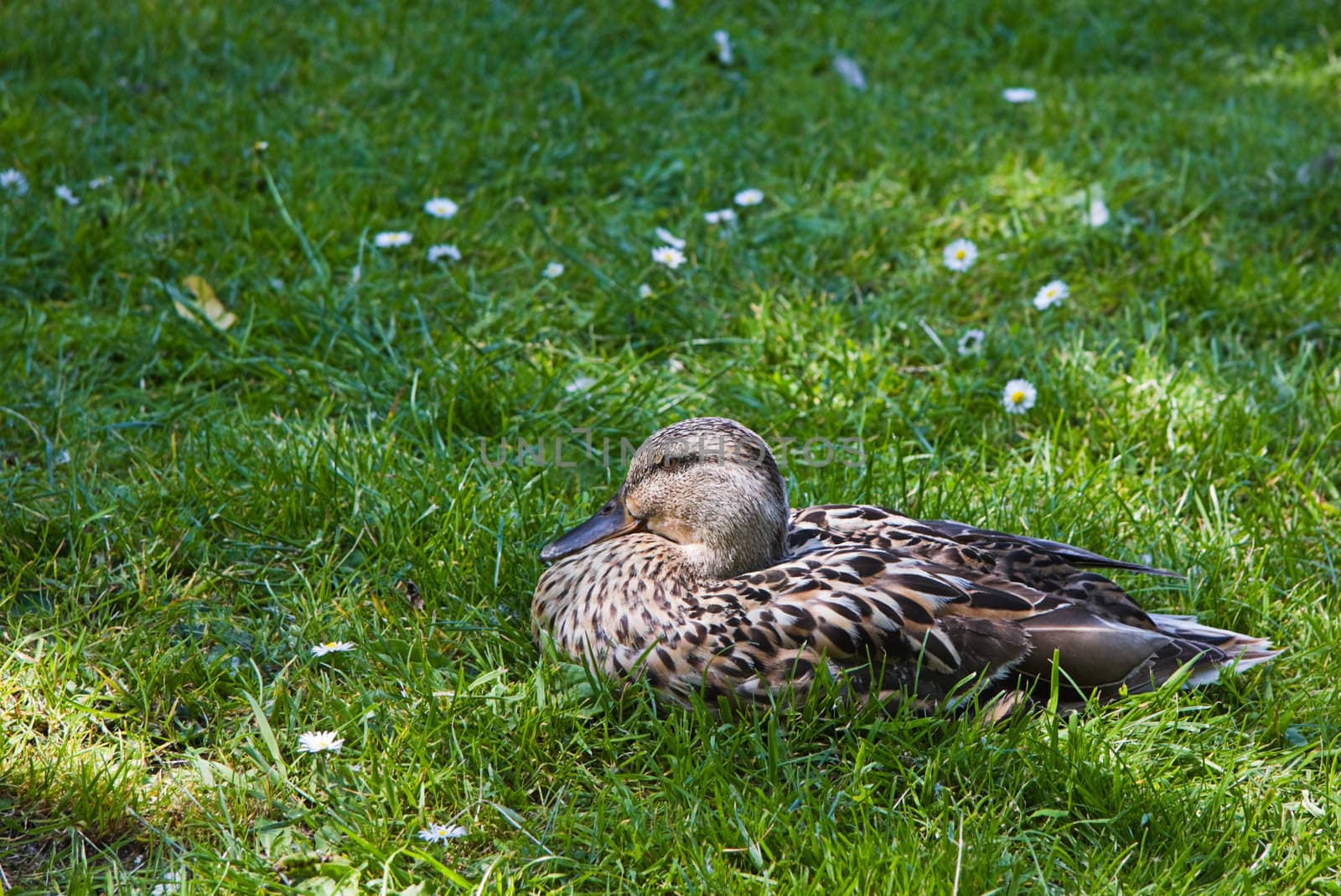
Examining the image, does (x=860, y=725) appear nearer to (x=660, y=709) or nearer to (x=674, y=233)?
(x=660, y=709)

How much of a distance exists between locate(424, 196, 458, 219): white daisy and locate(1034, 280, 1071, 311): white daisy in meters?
2.32

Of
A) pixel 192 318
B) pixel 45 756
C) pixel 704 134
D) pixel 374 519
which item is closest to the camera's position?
pixel 45 756

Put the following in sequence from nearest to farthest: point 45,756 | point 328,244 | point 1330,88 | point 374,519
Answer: point 45,756 < point 374,519 < point 328,244 < point 1330,88

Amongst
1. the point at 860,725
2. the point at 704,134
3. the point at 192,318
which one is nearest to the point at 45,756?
the point at 860,725

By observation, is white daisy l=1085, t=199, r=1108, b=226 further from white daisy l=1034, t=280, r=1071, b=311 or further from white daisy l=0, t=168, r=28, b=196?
white daisy l=0, t=168, r=28, b=196

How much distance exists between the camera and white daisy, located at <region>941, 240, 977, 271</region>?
5062mm

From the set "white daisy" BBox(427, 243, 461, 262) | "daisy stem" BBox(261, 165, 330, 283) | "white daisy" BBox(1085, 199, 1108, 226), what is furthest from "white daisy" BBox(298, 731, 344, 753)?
"white daisy" BBox(1085, 199, 1108, 226)

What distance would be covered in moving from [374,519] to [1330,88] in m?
5.54

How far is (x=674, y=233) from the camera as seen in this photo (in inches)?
208

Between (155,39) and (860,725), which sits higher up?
(155,39)

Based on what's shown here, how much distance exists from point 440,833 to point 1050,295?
10.5ft

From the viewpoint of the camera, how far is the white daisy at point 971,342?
462 cm

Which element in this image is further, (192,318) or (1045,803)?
(192,318)

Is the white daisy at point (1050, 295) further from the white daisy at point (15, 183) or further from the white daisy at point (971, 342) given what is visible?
the white daisy at point (15, 183)
